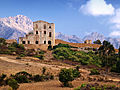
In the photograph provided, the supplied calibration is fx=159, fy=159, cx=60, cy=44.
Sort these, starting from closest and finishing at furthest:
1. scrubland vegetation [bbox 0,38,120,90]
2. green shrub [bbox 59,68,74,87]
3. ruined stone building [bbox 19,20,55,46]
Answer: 1. scrubland vegetation [bbox 0,38,120,90]
2. green shrub [bbox 59,68,74,87]
3. ruined stone building [bbox 19,20,55,46]

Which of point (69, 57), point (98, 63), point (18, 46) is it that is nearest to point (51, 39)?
point (18, 46)

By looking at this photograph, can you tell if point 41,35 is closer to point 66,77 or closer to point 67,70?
point 67,70

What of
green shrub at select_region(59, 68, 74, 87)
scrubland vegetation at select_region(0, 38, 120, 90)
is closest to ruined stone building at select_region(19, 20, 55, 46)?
scrubland vegetation at select_region(0, 38, 120, 90)

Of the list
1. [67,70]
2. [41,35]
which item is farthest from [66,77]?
[41,35]

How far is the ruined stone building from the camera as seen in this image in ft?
197

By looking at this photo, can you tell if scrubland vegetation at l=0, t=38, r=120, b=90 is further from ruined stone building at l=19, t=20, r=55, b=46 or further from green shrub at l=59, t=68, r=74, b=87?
ruined stone building at l=19, t=20, r=55, b=46

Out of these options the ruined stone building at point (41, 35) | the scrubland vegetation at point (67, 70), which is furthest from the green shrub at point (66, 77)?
the ruined stone building at point (41, 35)

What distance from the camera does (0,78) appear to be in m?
13.5

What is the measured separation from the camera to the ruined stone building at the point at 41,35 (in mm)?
60078

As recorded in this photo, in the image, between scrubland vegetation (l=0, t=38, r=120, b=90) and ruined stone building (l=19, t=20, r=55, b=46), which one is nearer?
scrubland vegetation (l=0, t=38, r=120, b=90)

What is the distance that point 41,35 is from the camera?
6044 centimetres

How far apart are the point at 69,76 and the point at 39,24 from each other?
165 feet

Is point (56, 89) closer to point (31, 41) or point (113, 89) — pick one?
point (113, 89)

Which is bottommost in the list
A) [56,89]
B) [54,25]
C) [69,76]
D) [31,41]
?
[56,89]
